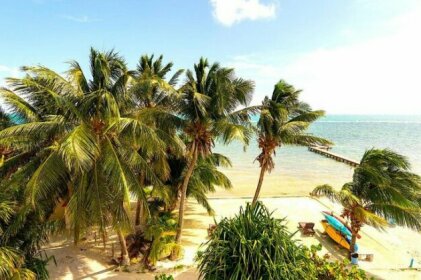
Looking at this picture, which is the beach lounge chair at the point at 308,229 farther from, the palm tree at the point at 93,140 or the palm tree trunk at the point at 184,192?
the palm tree at the point at 93,140

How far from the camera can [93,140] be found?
7.54 m

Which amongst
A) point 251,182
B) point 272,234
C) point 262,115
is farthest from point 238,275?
point 251,182

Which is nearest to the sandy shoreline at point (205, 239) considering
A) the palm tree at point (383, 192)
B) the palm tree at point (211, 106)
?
the palm tree at point (383, 192)

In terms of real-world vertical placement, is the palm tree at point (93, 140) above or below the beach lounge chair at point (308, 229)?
above

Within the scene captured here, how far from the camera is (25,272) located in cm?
638

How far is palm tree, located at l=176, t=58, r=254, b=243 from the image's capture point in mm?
10117

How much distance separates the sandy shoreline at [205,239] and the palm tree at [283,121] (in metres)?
3.69

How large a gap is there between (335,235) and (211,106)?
9.25 m

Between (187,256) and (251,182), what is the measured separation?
1660cm

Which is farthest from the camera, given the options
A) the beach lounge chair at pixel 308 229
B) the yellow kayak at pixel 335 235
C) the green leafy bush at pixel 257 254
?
the beach lounge chair at pixel 308 229

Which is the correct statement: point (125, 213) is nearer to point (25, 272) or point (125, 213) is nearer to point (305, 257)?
point (25, 272)

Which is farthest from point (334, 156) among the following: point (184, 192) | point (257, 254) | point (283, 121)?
point (257, 254)

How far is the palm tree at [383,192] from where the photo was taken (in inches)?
391

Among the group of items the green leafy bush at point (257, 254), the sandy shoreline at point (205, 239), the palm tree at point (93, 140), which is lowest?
the sandy shoreline at point (205, 239)
